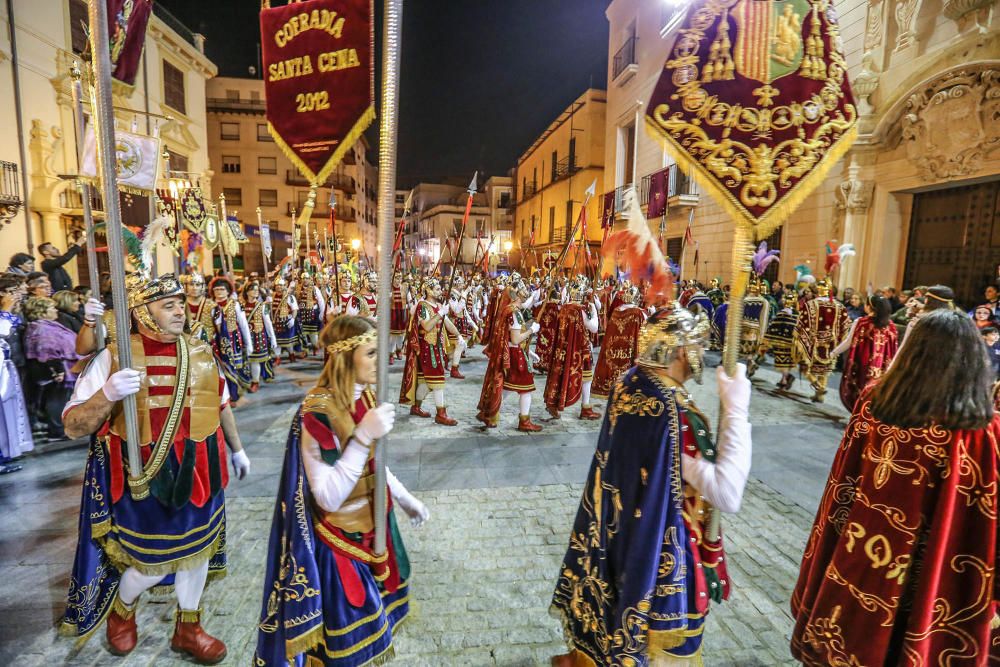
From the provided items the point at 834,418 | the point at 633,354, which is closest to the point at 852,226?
the point at 834,418

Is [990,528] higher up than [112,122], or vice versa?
[112,122]

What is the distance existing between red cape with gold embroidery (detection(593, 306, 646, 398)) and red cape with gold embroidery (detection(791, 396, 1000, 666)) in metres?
5.21

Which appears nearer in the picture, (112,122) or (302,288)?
(112,122)

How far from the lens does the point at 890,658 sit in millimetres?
2072

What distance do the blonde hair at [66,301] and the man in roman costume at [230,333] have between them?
167cm

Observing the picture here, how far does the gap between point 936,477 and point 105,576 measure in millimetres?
4181

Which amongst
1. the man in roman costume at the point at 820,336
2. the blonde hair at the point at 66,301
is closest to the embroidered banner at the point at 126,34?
the blonde hair at the point at 66,301

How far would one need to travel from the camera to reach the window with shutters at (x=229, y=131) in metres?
34.5

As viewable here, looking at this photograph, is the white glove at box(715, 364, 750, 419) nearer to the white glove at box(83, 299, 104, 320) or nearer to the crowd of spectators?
the white glove at box(83, 299, 104, 320)

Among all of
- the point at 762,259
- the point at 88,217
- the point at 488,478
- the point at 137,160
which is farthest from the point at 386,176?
the point at 762,259

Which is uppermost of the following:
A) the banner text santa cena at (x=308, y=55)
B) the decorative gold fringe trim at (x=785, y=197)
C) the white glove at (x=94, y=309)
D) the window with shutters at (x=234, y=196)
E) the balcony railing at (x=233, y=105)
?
the balcony railing at (x=233, y=105)

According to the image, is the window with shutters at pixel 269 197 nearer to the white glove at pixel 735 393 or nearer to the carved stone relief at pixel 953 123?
the carved stone relief at pixel 953 123

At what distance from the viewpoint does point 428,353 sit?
737 centimetres

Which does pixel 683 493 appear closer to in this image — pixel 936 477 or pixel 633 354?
pixel 936 477
